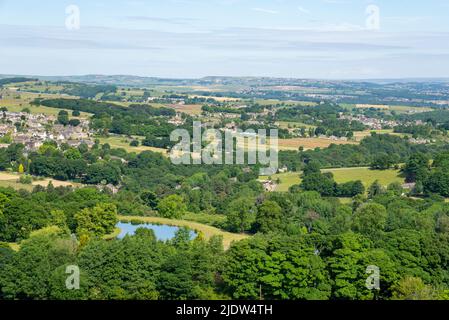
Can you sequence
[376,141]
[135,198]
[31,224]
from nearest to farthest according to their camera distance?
1. [31,224]
2. [135,198]
3. [376,141]

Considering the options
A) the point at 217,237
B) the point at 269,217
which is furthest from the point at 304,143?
the point at 217,237

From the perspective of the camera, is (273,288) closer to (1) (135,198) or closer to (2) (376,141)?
(1) (135,198)

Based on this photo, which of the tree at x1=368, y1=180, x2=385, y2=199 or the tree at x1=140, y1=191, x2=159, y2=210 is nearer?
the tree at x1=140, y1=191, x2=159, y2=210

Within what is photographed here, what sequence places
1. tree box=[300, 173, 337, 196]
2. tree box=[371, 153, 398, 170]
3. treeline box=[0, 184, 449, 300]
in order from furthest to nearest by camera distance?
tree box=[371, 153, 398, 170]
tree box=[300, 173, 337, 196]
treeline box=[0, 184, 449, 300]

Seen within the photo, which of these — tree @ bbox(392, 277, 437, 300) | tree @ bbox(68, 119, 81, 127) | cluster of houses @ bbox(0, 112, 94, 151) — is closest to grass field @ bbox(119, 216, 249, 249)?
tree @ bbox(392, 277, 437, 300)

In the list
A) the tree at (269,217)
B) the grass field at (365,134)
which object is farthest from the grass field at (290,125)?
the tree at (269,217)

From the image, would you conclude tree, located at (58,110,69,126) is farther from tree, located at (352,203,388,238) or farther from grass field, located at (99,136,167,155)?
tree, located at (352,203,388,238)
